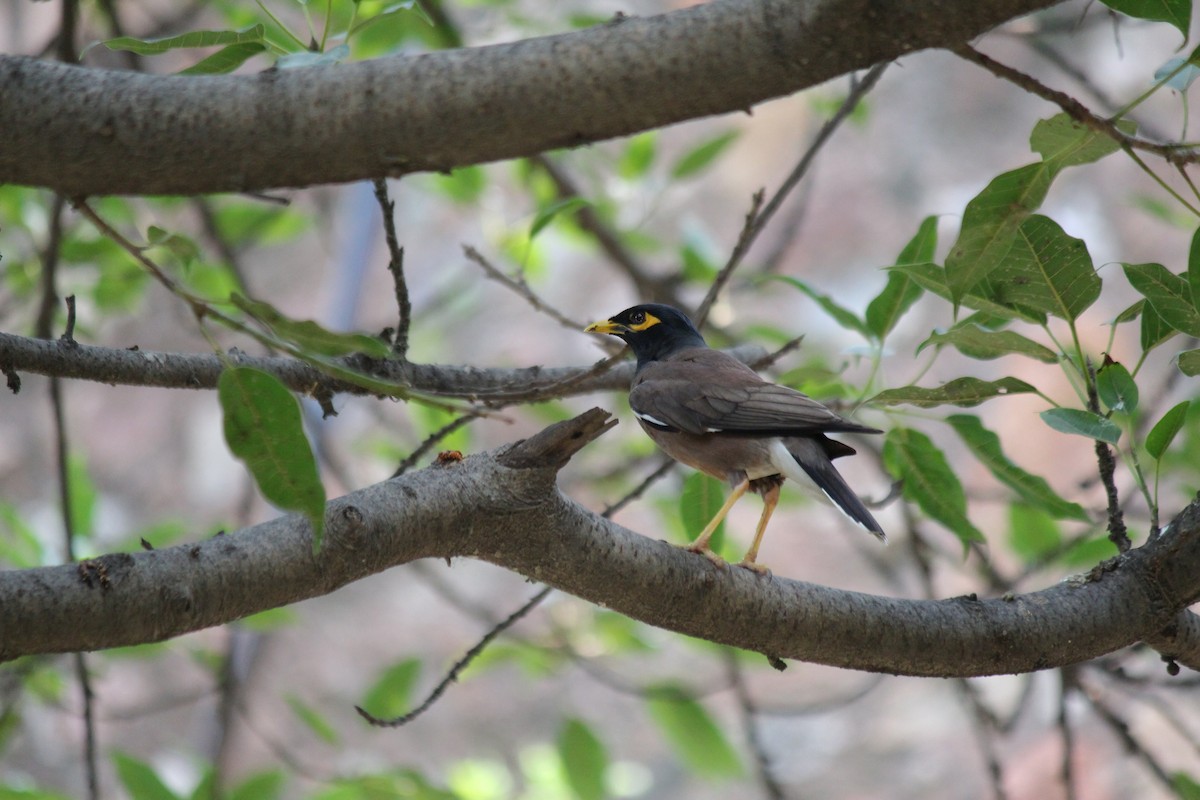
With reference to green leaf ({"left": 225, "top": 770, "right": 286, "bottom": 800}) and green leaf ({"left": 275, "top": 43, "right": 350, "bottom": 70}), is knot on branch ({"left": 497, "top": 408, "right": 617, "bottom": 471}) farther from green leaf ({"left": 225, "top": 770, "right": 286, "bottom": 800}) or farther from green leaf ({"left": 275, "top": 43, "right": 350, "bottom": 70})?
green leaf ({"left": 225, "top": 770, "right": 286, "bottom": 800})

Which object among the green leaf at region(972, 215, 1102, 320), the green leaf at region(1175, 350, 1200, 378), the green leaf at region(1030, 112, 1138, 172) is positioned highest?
the green leaf at region(972, 215, 1102, 320)

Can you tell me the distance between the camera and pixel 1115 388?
2279 mm

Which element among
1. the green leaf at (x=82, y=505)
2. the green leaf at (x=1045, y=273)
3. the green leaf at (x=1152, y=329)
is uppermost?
the green leaf at (x=82, y=505)

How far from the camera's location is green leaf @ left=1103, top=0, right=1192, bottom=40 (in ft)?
6.32

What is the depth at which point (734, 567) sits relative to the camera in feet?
7.37

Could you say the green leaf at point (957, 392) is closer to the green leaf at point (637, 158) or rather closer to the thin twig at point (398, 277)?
the thin twig at point (398, 277)

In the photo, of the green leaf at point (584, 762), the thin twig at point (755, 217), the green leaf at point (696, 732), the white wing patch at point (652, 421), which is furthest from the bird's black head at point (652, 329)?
the green leaf at point (584, 762)

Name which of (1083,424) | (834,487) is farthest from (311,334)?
(834,487)

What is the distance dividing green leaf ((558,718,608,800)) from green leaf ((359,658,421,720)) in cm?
62

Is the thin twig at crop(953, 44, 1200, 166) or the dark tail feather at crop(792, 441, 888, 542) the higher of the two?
the dark tail feather at crop(792, 441, 888, 542)

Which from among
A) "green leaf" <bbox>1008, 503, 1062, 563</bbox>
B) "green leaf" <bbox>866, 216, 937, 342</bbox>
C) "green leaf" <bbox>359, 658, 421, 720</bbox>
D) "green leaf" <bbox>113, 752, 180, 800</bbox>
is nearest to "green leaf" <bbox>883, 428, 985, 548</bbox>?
"green leaf" <bbox>866, 216, 937, 342</bbox>

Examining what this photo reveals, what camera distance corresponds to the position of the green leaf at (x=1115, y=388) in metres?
2.26

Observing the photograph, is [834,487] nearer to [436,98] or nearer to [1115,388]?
[1115,388]

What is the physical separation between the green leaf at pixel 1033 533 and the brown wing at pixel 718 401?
4.44 ft
